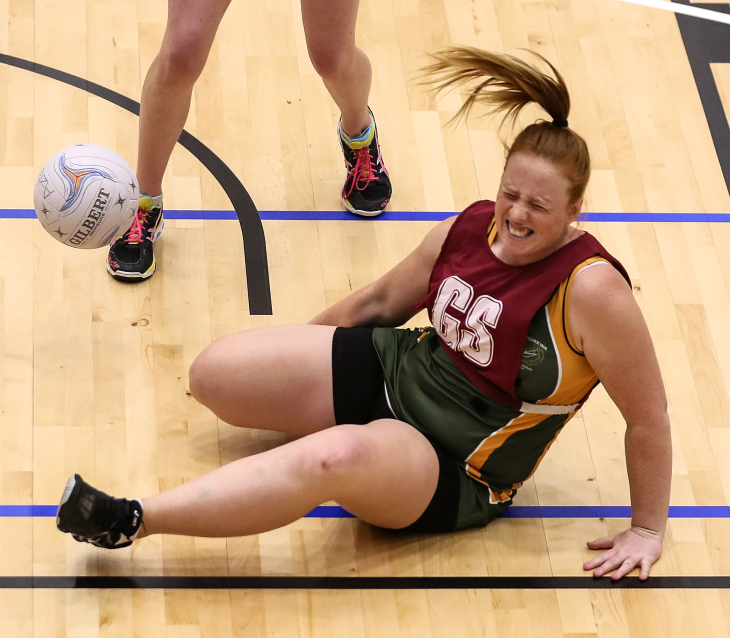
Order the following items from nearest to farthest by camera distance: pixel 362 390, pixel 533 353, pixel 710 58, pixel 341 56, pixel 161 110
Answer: pixel 533 353
pixel 362 390
pixel 161 110
pixel 341 56
pixel 710 58

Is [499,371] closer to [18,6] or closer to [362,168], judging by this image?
[362,168]

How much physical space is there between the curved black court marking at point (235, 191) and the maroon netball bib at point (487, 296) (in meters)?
0.74

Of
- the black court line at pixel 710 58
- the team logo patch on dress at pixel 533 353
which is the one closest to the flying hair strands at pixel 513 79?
the team logo patch on dress at pixel 533 353

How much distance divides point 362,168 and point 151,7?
116 cm

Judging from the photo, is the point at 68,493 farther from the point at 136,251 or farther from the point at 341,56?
the point at 341,56

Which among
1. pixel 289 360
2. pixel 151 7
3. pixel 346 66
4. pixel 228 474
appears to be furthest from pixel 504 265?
pixel 151 7

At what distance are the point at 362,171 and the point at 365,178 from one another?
0.08 feet

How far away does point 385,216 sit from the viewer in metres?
3.33

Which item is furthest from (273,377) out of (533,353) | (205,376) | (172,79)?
(172,79)

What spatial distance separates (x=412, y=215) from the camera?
131 inches

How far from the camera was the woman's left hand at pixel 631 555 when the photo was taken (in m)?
2.46

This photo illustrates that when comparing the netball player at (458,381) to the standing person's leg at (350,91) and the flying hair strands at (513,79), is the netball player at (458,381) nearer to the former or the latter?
the flying hair strands at (513,79)

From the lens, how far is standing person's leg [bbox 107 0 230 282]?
2660 mm

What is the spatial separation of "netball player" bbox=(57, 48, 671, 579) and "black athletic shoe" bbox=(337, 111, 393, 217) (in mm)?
725
